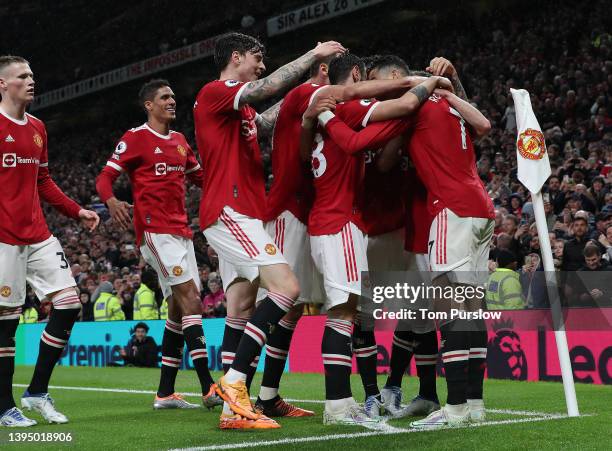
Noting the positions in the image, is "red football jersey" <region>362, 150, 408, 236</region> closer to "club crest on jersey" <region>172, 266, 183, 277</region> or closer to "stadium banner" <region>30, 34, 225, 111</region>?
"club crest on jersey" <region>172, 266, 183, 277</region>

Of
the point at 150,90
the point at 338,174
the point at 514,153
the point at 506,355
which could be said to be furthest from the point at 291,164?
the point at 514,153

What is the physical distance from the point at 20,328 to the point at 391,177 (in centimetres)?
1295

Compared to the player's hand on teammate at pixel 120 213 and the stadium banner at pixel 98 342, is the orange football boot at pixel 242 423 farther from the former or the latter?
the stadium banner at pixel 98 342

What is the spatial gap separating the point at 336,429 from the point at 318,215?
1.28m

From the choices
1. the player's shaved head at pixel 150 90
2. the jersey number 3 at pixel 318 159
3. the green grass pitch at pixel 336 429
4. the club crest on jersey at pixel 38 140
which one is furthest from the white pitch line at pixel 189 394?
the club crest on jersey at pixel 38 140

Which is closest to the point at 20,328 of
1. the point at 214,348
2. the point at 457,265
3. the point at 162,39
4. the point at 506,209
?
the point at 214,348

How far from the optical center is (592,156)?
1346 cm

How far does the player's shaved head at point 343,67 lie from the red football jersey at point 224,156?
24.3 inches

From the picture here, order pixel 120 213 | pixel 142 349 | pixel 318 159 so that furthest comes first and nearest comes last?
pixel 142 349 < pixel 120 213 < pixel 318 159

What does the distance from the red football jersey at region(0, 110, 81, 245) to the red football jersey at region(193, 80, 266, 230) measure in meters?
1.36

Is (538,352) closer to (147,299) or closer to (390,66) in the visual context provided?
(390,66)

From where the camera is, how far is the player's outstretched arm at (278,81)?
16.6 feet

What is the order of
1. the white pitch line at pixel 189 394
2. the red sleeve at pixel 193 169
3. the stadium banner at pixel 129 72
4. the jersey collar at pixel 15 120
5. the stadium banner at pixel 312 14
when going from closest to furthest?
the white pitch line at pixel 189 394, the jersey collar at pixel 15 120, the red sleeve at pixel 193 169, the stadium banner at pixel 312 14, the stadium banner at pixel 129 72

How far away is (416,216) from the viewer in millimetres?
5520
